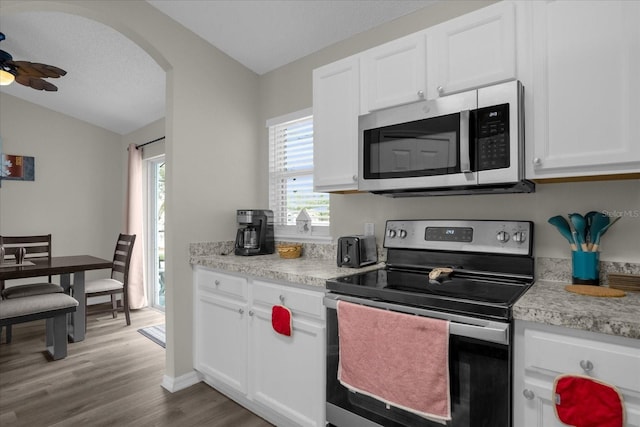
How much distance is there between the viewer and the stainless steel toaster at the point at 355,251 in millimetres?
1987


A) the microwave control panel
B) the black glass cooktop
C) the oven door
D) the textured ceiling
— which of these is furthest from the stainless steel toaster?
the textured ceiling

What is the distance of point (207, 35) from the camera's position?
2.60 metres

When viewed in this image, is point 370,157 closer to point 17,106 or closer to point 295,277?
point 295,277

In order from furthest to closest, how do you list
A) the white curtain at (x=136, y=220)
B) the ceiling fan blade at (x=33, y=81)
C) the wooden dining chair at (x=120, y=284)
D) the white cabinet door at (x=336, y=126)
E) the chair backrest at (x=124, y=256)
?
1. the white curtain at (x=136, y=220)
2. the chair backrest at (x=124, y=256)
3. the wooden dining chair at (x=120, y=284)
4. the ceiling fan blade at (x=33, y=81)
5. the white cabinet door at (x=336, y=126)

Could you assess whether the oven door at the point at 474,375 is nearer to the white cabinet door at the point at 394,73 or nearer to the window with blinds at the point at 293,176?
the white cabinet door at the point at 394,73

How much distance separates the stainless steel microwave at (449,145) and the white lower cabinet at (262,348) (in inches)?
28.9

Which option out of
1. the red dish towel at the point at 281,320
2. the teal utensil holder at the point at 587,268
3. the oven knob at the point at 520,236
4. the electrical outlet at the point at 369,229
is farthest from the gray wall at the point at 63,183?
the teal utensil holder at the point at 587,268

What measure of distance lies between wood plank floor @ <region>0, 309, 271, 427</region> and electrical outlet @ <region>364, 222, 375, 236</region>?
1288 mm

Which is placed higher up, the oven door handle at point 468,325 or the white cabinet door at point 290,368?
the oven door handle at point 468,325

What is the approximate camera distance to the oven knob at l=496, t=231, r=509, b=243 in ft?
5.44

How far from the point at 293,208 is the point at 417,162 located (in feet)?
4.41

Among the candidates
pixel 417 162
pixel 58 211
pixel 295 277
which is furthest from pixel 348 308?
pixel 58 211

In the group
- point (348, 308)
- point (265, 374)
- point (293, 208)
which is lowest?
point (265, 374)

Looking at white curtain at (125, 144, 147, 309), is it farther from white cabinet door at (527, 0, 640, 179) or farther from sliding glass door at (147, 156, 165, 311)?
white cabinet door at (527, 0, 640, 179)
